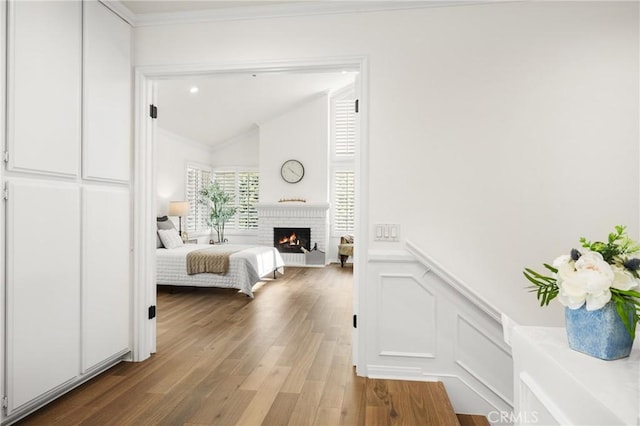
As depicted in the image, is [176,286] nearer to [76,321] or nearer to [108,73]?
[76,321]

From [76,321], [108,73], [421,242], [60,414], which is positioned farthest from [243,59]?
[60,414]

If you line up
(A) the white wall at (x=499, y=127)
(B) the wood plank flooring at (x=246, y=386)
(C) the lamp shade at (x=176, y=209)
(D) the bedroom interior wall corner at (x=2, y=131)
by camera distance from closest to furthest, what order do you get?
(D) the bedroom interior wall corner at (x=2, y=131) < (B) the wood plank flooring at (x=246, y=386) < (A) the white wall at (x=499, y=127) < (C) the lamp shade at (x=176, y=209)

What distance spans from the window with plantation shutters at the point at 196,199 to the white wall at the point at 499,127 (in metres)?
6.01

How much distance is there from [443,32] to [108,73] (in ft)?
7.82

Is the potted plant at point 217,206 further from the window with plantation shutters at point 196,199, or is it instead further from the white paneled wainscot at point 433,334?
the white paneled wainscot at point 433,334

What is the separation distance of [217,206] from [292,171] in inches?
77.1

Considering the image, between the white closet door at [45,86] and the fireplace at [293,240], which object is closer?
the white closet door at [45,86]

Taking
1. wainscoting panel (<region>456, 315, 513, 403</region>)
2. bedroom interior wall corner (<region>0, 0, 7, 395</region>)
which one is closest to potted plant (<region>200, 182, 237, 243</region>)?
bedroom interior wall corner (<region>0, 0, 7, 395</region>)

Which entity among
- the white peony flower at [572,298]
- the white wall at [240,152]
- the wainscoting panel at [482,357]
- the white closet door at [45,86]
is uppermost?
the white wall at [240,152]

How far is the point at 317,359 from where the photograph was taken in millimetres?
2926

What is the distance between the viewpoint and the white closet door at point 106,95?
243 centimetres

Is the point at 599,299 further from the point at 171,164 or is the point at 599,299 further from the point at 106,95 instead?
the point at 171,164

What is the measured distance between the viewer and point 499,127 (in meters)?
2.51

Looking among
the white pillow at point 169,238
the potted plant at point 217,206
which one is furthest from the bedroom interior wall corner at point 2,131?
the potted plant at point 217,206
